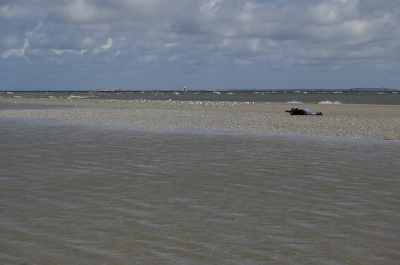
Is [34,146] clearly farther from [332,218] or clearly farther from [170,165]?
[332,218]

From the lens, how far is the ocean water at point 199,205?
6.92 metres

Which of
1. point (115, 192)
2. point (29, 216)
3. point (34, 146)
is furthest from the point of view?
point (34, 146)

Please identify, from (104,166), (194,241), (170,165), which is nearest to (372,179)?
(170,165)

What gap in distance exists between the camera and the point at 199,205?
9.49 meters

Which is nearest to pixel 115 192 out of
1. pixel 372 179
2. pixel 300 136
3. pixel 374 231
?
pixel 374 231

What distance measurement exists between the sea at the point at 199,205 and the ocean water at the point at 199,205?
0.02 metres

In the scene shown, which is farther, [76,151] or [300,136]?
[300,136]

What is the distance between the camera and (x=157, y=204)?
31.2 ft

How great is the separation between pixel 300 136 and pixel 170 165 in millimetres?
10030

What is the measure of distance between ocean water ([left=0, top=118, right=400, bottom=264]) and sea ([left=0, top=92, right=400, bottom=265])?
0.8 inches

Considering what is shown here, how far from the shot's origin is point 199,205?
31.1 feet

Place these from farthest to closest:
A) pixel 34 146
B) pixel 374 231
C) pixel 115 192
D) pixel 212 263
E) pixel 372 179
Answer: pixel 34 146
pixel 372 179
pixel 115 192
pixel 374 231
pixel 212 263

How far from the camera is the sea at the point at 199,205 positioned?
691 centimetres

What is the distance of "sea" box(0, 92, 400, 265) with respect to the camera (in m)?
6.91
